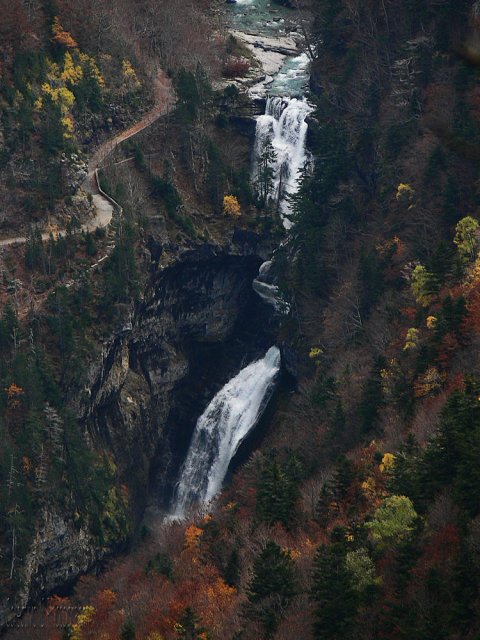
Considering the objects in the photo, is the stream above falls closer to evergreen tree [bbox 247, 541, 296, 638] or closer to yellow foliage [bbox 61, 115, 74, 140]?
yellow foliage [bbox 61, 115, 74, 140]

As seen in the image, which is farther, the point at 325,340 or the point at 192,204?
the point at 192,204

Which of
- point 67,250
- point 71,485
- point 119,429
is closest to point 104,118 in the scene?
point 67,250

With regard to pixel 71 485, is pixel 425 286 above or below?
above

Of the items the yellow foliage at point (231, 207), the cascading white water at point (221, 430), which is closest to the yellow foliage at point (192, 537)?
the cascading white water at point (221, 430)

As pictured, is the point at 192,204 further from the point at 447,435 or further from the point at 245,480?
the point at 447,435

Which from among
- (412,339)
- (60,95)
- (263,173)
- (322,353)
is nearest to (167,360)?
(322,353)

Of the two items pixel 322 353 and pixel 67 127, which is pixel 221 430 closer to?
pixel 322 353
